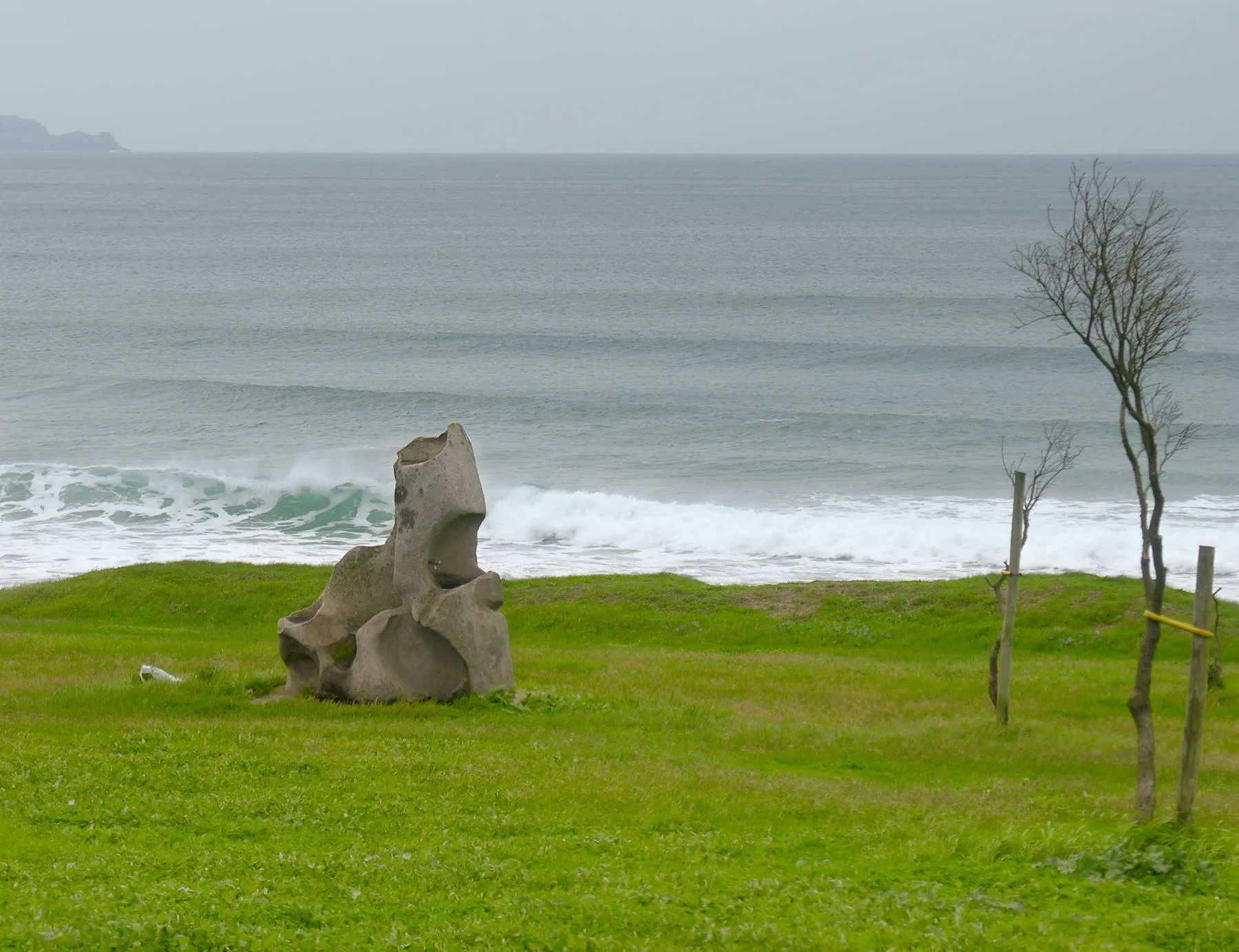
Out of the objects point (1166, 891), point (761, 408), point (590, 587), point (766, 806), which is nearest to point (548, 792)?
point (766, 806)

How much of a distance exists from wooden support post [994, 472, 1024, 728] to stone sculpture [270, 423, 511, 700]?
24.1ft

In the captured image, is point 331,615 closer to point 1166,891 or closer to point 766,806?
point 766,806

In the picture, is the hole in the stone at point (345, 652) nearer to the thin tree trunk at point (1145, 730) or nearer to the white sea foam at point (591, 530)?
the thin tree trunk at point (1145, 730)

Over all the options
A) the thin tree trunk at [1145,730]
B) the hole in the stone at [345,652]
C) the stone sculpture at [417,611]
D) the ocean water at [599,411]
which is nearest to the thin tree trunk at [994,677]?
the thin tree trunk at [1145,730]

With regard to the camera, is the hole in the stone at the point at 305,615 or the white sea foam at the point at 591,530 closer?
the hole in the stone at the point at 305,615

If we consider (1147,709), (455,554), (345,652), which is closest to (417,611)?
(455,554)

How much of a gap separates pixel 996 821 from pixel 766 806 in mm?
2397

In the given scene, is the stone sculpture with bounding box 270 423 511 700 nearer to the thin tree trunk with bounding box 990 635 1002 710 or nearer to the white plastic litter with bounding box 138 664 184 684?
the white plastic litter with bounding box 138 664 184 684

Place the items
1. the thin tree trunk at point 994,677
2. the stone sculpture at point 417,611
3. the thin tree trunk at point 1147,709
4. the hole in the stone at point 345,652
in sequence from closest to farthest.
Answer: the thin tree trunk at point 1147,709 < the stone sculpture at point 417,611 < the hole in the stone at point 345,652 < the thin tree trunk at point 994,677

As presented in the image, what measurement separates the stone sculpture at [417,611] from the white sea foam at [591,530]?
22.1m

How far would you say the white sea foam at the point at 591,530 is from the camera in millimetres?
43688

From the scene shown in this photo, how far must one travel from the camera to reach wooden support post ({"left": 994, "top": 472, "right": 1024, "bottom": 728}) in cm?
1842

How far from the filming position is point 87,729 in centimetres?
1741

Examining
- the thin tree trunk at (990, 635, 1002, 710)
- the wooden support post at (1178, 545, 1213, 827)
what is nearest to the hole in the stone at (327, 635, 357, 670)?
the thin tree trunk at (990, 635, 1002, 710)
